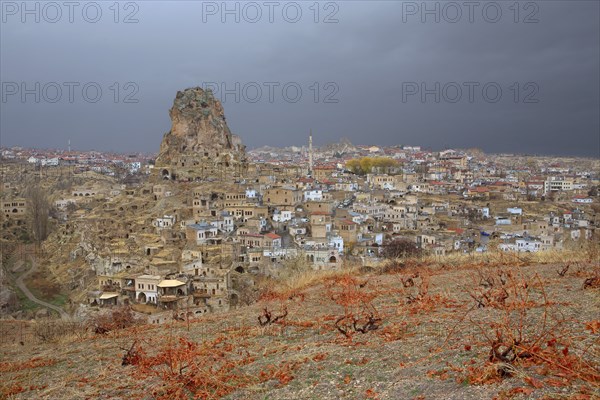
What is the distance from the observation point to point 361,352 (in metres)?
4.16

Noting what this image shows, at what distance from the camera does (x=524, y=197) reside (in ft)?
170

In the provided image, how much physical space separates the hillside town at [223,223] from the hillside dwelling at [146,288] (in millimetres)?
67

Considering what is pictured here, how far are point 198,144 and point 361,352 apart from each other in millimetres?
55102

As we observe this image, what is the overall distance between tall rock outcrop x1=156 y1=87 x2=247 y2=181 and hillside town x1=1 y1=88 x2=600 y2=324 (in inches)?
6.4

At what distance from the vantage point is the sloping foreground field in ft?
9.95

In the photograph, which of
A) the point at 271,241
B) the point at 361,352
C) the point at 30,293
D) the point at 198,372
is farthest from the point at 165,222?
the point at 361,352

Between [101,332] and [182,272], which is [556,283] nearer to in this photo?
[101,332]

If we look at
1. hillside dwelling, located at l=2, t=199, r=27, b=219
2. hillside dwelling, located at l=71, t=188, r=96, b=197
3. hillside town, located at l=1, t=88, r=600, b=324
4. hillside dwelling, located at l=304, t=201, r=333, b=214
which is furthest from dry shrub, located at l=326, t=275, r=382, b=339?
hillside dwelling, located at l=71, t=188, r=96, b=197

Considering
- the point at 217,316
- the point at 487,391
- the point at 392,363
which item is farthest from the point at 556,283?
the point at 217,316

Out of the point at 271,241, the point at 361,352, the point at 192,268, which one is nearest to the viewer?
the point at 361,352

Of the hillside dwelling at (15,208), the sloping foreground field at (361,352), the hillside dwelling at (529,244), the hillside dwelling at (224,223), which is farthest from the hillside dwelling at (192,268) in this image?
the hillside dwelling at (15,208)

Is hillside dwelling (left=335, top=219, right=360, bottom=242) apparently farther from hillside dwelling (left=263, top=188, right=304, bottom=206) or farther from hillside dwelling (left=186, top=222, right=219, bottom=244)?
hillside dwelling (left=186, top=222, right=219, bottom=244)

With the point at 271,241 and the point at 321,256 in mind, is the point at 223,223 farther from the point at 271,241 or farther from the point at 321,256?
the point at 321,256

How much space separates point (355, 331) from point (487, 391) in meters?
2.05
